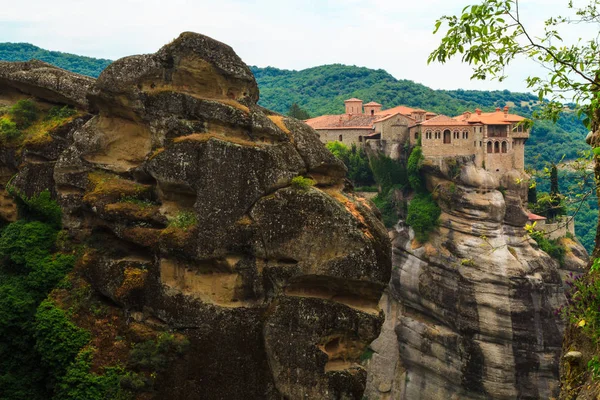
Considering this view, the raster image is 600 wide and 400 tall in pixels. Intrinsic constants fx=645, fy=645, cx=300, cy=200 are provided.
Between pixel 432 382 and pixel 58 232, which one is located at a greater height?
pixel 58 232

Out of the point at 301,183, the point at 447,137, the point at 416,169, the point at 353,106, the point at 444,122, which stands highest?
the point at 353,106

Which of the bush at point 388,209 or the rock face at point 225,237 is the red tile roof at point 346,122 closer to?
the bush at point 388,209

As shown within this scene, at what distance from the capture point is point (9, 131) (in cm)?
2019

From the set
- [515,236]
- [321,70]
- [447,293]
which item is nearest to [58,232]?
[447,293]

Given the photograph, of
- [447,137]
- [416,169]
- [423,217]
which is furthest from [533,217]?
[416,169]

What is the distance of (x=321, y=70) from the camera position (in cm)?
11806

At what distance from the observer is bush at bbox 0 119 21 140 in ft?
66.3

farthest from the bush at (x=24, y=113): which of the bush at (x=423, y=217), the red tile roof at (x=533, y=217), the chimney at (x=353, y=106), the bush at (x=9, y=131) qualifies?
the chimney at (x=353, y=106)

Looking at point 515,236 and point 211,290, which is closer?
point 211,290

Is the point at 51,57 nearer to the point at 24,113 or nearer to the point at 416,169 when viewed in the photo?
the point at 416,169

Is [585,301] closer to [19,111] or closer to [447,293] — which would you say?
[19,111]

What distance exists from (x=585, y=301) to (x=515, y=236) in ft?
112

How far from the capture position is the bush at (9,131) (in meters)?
20.2

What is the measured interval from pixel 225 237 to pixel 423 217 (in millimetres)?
28521
